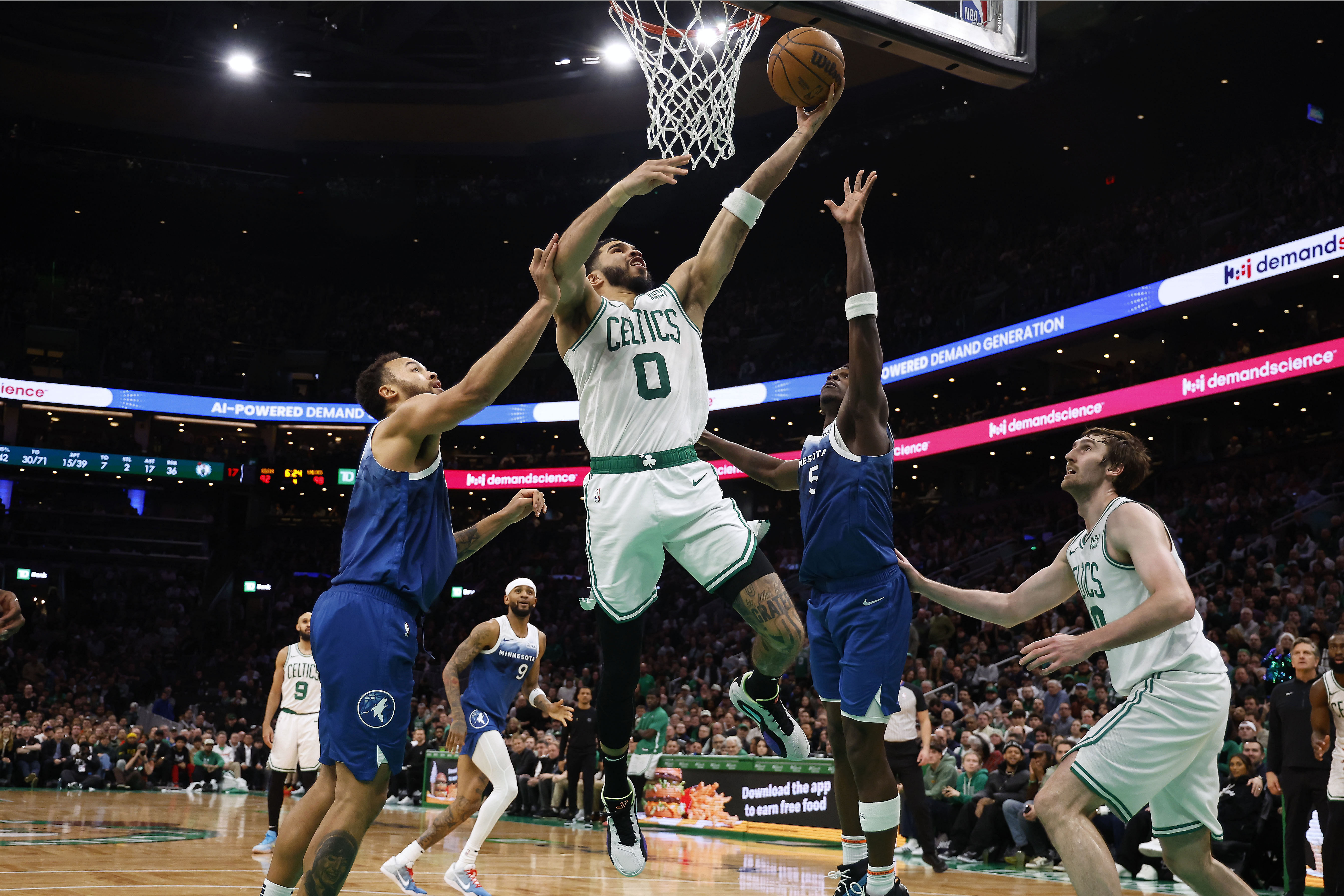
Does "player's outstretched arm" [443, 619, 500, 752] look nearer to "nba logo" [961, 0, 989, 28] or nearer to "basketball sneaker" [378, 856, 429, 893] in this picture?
"basketball sneaker" [378, 856, 429, 893]

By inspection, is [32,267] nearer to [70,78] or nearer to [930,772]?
[70,78]

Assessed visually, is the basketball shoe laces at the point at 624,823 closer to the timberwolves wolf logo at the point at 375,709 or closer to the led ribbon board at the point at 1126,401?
the timberwolves wolf logo at the point at 375,709

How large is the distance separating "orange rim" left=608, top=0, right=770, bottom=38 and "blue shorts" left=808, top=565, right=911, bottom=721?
129 inches

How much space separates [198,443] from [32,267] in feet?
23.2

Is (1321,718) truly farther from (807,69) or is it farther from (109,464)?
(109,464)

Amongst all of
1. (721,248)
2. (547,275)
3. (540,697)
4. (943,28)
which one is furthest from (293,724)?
(943,28)

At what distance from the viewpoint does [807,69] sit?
6.05m

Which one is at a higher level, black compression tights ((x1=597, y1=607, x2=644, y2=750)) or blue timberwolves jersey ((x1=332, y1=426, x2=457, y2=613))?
blue timberwolves jersey ((x1=332, y1=426, x2=457, y2=613))

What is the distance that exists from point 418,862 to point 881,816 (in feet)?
21.4

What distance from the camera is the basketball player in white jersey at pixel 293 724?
35.6ft

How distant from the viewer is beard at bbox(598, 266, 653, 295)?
559 cm

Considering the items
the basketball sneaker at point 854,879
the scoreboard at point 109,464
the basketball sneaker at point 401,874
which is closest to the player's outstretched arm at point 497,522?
the basketball sneaker at point 854,879

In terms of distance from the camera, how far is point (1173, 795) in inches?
187

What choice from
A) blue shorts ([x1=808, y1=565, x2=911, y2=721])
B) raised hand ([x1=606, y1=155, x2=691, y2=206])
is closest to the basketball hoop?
raised hand ([x1=606, y1=155, x2=691, y2=206])
